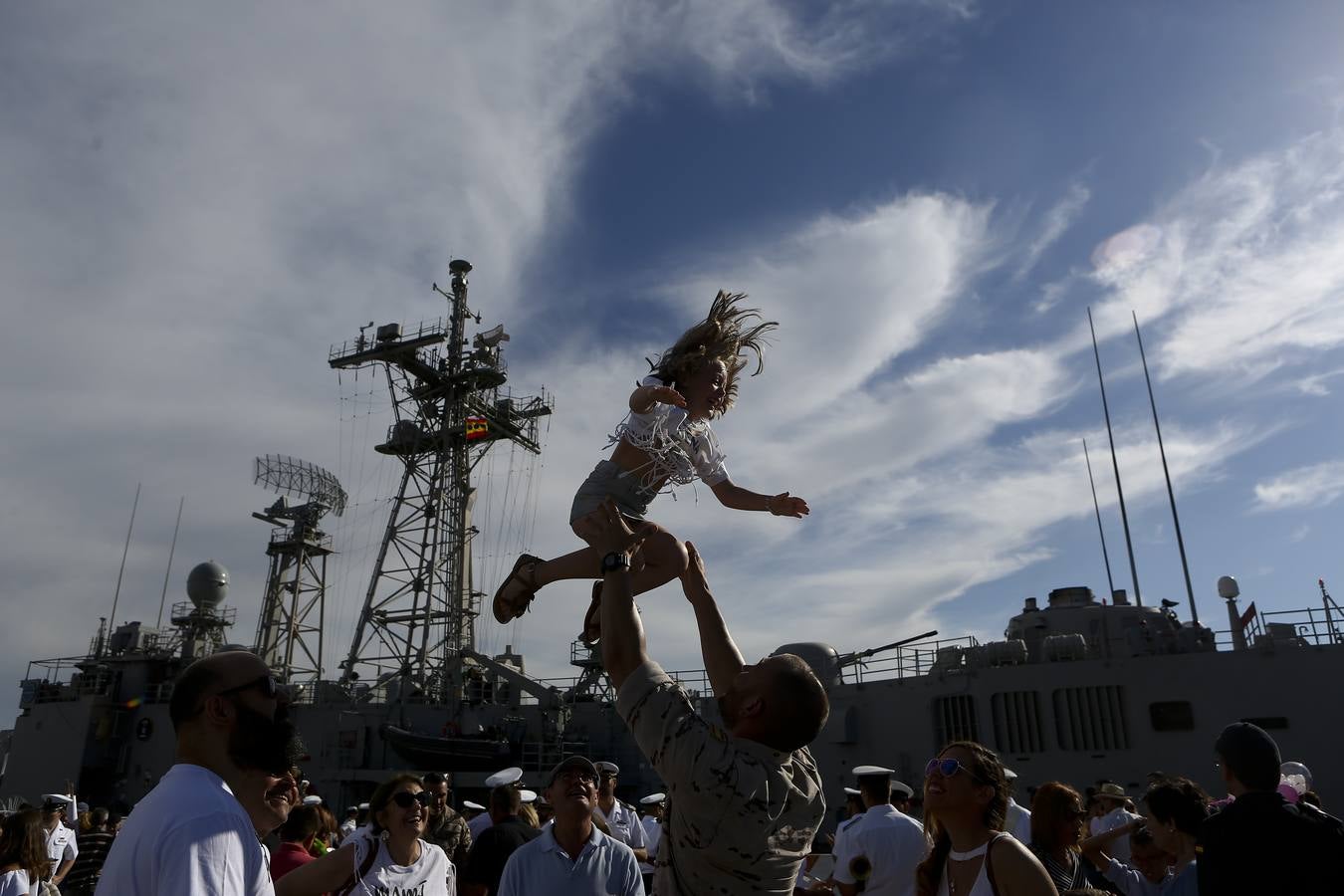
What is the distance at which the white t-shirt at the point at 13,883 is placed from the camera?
5.18 meters

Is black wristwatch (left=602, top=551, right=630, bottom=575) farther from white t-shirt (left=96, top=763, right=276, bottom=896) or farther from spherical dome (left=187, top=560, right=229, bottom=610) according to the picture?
spherical dome (left=187, top=560, right=229, bottom=610)

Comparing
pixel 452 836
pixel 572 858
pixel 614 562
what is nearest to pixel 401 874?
pixel 572 858

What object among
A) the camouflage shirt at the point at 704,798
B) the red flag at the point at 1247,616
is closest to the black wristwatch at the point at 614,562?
the camouflage shirt at the point at 704,798

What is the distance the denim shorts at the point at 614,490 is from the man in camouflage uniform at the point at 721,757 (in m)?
1.17

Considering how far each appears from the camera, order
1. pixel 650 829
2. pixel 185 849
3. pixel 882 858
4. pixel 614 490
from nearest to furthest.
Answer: pixel 185 849
pixel 614 490
pixel 882 858
pixel 650 829

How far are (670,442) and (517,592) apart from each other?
88cm

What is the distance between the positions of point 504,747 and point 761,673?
65.4 ft

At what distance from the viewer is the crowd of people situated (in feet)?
6.93

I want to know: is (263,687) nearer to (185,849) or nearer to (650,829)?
(185,849)

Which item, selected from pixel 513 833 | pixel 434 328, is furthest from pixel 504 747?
pixel 434 328

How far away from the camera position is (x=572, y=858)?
179 inches

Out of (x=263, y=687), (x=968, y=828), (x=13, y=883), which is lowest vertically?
(x=13, y=883)

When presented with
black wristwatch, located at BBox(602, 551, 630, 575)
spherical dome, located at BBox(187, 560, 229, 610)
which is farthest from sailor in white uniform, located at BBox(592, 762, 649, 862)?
spherical dome, located at BBox(187, 560, 229, 610)

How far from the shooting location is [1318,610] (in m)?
16.0
